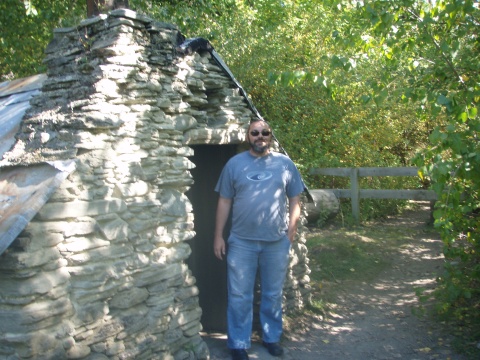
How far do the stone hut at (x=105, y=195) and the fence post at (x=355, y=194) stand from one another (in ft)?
18.8

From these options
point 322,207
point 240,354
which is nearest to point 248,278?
point 240,354

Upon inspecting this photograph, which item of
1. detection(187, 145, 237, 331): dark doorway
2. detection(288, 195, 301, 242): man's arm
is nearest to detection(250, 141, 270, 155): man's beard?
detection(288, 195, 301, 242): man's arm

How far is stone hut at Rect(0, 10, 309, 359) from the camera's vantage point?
323cm

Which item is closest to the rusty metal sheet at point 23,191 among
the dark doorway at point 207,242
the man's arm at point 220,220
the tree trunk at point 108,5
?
the man's arm at point 220,220

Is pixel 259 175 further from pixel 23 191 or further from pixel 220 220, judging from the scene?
pixel 23 191

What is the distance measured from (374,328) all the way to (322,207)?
13.9 ft

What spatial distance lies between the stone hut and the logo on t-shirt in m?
0.54

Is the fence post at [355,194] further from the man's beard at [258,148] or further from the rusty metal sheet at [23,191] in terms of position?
the rusty metal sheet at [23,191]

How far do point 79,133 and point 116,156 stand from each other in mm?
340

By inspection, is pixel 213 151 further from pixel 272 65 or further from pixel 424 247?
pixel 272 65

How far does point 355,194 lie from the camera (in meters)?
10.3

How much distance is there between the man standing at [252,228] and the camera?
456cm

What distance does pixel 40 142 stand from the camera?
3.74 metres

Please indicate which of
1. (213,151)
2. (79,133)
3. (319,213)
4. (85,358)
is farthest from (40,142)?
(319,213)
